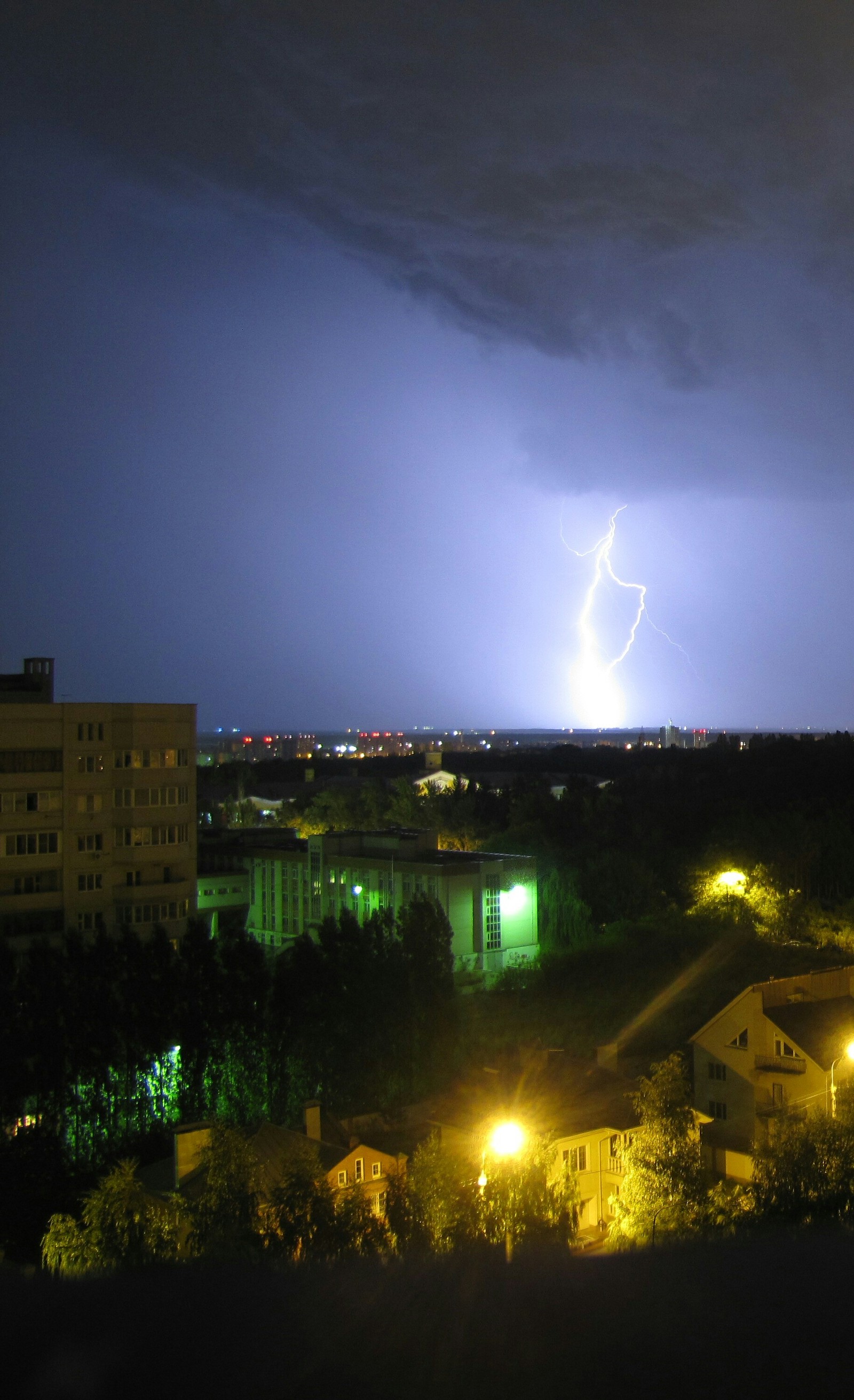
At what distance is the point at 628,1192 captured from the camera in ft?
20.7

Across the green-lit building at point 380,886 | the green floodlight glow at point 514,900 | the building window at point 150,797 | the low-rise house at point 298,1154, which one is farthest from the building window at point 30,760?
the green floodlight glow at point 514,900

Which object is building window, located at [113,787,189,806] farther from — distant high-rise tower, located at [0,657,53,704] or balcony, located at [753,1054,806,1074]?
balcony, located at [753,1054,806,1074]

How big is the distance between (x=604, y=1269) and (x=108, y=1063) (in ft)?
33.6

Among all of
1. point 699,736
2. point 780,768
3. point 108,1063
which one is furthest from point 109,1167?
point 699,736

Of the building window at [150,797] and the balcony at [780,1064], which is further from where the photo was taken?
the building window at [150,797]

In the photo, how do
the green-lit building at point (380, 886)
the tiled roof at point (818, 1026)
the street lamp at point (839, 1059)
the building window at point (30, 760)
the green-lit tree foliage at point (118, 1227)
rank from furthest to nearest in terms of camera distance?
the green-lit building at point (380, 886)
the building window at point (30, 760)
the tiled roof at point (818, 1026)
the street lamp at point (839, 1059)
the green-lit tree foliage at point (118, 1227)

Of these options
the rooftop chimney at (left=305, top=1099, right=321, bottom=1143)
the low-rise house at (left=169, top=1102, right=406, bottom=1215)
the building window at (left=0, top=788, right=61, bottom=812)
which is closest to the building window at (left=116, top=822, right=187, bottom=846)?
the building window at (left=0, top=788, right=61, bottom=812)

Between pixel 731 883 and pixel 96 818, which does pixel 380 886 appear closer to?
pixel 96 818

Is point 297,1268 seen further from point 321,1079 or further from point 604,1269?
point 321,1079

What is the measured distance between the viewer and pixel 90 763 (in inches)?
557

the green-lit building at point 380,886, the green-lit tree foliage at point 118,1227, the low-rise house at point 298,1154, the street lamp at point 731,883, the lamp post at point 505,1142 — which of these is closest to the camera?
the green-lit tree foliage at point 118,1227

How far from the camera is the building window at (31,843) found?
43.6ft

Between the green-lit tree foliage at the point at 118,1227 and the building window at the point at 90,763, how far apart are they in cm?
871

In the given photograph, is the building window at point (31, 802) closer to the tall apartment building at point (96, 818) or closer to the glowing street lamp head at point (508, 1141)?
the tall apartment building at point (96, 818)
